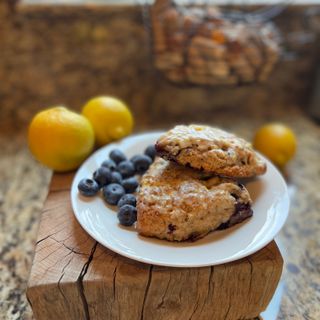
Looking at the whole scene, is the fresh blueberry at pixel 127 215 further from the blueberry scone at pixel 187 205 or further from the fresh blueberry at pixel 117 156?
the fresh blueberry at pixel 117 156

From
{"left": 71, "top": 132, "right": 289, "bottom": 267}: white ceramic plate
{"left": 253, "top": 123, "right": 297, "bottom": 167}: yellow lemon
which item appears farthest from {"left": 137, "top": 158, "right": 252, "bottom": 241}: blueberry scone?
{"left": 253, "top": 123, "right": 297, "bottom": 167}: yellow lemon

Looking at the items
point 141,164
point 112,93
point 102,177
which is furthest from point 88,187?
point 112,93

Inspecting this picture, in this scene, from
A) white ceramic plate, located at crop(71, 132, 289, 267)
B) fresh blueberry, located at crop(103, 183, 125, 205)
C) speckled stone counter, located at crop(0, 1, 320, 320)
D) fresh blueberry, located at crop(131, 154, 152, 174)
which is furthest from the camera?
speckled stone counter, located at crop(0, 1, 320, 320)

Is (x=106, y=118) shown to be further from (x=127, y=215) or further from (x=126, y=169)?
(x=127, y=215)

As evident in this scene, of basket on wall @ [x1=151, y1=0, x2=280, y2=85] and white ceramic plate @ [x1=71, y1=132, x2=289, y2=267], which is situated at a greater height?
basket on wall @ [x1=151, y1=0, x2=280, y2=85]

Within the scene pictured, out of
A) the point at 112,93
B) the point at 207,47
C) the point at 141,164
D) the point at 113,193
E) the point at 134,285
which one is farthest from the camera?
the point at 112,93

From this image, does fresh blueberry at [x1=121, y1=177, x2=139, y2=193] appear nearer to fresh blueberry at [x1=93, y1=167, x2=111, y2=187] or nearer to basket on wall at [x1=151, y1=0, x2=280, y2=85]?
fresh blueberry at [x1=93, y1=167, x2=111, y2=187]

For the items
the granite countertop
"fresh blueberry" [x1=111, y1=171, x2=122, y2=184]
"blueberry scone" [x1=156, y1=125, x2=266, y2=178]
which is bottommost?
the granite countertop
